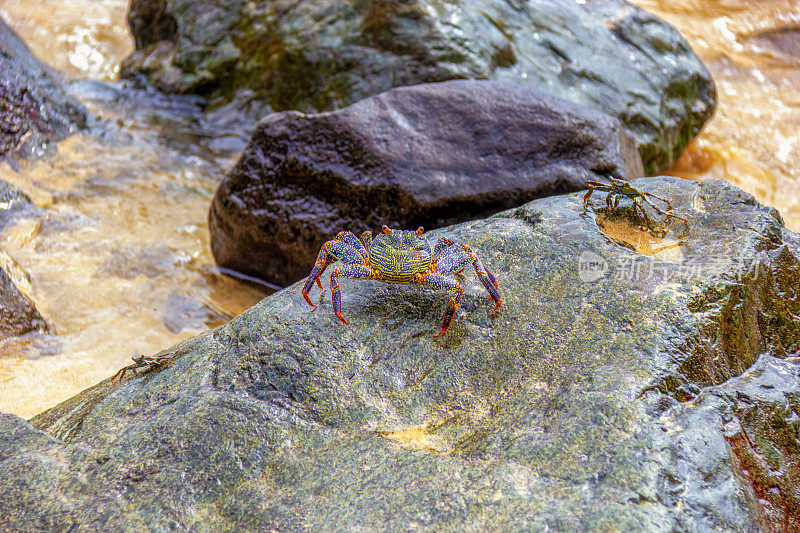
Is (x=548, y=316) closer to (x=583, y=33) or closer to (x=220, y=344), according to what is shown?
(x=220, y=344)

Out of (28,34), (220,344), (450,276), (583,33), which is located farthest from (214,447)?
(28,34)

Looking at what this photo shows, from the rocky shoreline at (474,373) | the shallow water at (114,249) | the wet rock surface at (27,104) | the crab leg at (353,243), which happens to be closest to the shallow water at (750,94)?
the rocky shoreline at (474,373)

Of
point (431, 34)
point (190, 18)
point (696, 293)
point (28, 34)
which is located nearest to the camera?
point (696, 293)

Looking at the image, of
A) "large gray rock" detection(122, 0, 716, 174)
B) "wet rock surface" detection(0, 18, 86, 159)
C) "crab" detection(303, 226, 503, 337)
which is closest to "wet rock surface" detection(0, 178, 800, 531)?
"crab" detection(303, 226, 503, 337)

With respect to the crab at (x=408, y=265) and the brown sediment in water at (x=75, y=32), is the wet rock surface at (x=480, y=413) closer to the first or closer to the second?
the crab at (x=408, y=265)

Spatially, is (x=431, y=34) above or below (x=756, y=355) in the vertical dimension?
above

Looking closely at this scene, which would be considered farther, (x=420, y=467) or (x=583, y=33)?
(x=583, y=33)
